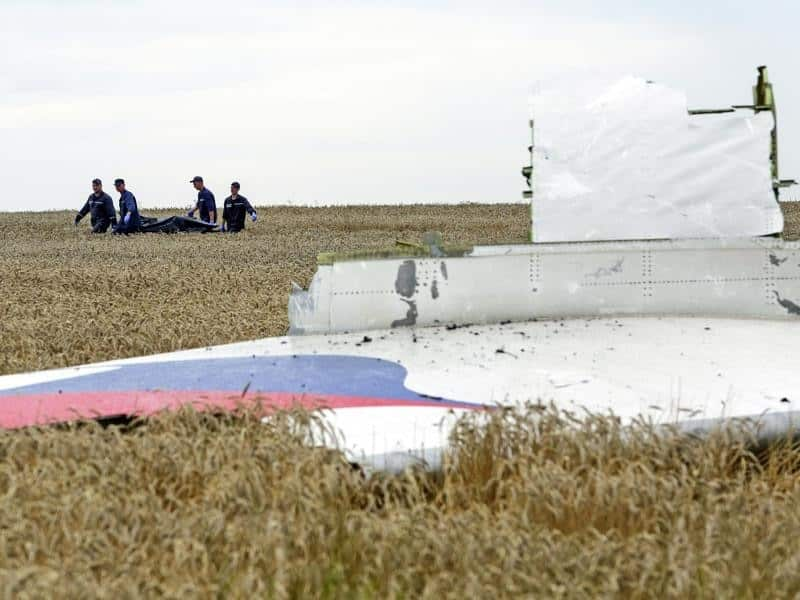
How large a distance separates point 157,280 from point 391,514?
1590cm

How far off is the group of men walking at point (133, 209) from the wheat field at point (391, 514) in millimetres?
27635

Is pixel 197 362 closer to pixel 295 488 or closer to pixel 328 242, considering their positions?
pixel 295 488

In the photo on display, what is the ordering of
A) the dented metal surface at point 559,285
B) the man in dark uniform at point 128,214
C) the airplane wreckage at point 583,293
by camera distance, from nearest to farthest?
the airplane wreckage at point 583,293
the dented metal surface at point 559,285
the man in dark uniform at point 128,214

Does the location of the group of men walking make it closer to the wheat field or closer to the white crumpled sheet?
the white crumpled sheet

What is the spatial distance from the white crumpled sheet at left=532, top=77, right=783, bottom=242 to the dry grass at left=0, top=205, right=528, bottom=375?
461 centimetres

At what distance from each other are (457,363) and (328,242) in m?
22.1

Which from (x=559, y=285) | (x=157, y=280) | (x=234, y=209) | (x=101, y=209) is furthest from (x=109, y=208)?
(x=559, y=285)


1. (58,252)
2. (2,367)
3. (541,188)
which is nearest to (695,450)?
(541,188)

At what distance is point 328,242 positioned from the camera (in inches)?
1256

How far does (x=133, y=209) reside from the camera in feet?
117

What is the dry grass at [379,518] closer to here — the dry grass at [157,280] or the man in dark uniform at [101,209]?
the dry grass at [157,280]

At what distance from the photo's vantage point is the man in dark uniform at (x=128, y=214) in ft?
116

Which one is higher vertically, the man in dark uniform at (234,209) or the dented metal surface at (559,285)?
the man in dark uniform at (234,209)

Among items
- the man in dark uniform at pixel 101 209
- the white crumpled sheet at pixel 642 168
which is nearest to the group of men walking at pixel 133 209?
the man in dark uniform at pixel 101 209
